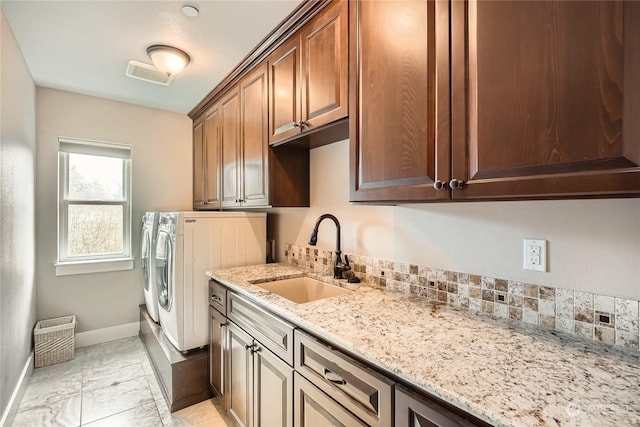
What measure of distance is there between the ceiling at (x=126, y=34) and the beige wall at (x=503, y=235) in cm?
→ 91

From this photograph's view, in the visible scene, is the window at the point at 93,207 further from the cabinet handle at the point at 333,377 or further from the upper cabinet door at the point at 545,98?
the upper cabinet door at the point at 545,98

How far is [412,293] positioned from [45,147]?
3374 millimetres

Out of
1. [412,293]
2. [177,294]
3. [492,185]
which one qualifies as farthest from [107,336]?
[492,185]

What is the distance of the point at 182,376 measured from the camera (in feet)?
6.81

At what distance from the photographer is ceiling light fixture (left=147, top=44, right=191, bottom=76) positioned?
203 cm

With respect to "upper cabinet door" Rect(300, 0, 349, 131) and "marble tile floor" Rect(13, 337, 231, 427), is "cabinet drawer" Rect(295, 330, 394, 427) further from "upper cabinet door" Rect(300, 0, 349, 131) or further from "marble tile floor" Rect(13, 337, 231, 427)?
"marble tile floor" Rect(13, 337, 231, 427)

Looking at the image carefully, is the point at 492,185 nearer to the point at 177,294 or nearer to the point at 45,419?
the point at 177,294

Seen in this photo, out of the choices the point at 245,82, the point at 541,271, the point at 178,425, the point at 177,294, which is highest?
the point at 245,82

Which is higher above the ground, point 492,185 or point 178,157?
point 178,157

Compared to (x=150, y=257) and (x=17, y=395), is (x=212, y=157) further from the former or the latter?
(x=17, y=395)

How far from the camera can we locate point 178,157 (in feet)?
11.3

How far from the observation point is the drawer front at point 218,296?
75.7 inches

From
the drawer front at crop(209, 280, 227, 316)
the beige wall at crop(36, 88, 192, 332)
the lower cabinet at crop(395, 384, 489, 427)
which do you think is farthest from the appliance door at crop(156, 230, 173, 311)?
the lower cabinet at crop(395, 384, 489, 427)

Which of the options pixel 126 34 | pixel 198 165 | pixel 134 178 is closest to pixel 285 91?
pixel 126 34
